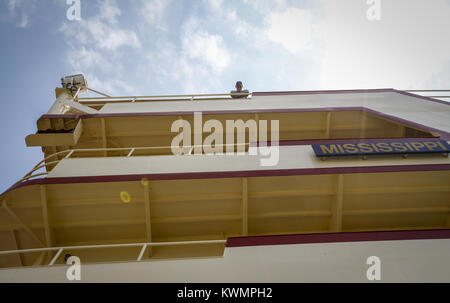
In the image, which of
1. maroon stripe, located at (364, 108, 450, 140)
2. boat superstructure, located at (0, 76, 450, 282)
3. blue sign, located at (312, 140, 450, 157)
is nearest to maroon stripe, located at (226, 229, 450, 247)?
boat superstructure, located at (0, 76, 450, 282)

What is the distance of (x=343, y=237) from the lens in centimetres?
523

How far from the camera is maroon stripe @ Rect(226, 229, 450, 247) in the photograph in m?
5.13

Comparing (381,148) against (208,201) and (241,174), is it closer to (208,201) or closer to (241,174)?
(241,174)

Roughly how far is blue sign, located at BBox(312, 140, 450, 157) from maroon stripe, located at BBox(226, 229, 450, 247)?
2440 millimetres

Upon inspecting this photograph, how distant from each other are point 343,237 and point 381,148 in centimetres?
344

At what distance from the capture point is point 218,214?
707cm

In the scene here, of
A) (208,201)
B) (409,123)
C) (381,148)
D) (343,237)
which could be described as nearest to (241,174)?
(208,201)

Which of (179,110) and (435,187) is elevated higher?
(179,110)

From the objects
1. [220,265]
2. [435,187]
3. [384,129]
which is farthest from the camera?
[384,129]

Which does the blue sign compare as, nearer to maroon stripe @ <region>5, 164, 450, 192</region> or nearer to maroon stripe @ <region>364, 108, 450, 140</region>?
maroon stripe @ <region>5, 164, 450, 192</region>

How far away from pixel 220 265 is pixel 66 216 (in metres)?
4.97
